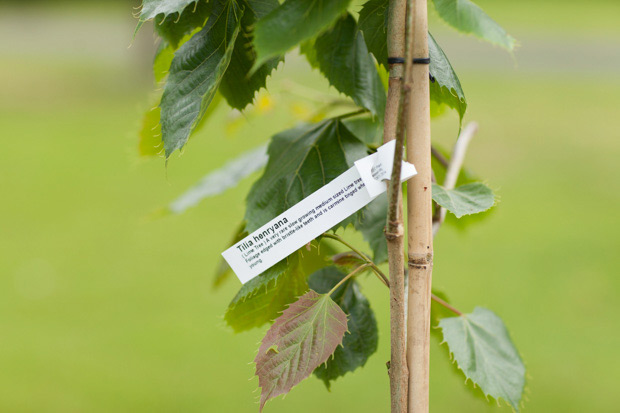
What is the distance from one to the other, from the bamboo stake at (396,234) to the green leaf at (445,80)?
4 centimetres

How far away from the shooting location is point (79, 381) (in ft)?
6.57

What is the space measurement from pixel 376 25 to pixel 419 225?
190 mm

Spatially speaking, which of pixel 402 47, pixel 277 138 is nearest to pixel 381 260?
pixel 277 138

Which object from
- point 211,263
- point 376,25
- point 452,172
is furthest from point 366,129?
point 211,263

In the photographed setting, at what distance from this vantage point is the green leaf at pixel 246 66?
0.55 metres

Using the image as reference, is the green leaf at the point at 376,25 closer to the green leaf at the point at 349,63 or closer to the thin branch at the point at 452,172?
the green leaf at the point at 349,63

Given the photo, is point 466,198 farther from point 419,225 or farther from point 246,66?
point 246,66

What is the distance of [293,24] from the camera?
43 cm

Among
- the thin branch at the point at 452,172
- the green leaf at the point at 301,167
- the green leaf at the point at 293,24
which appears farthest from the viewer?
the thin branch at the point at 452,172

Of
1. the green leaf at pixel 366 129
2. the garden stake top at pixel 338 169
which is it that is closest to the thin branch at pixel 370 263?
the garden stake top at pixel 338 169

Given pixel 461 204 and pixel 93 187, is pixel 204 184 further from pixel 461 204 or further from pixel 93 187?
pixel 93 187

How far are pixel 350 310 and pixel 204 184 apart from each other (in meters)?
0.40

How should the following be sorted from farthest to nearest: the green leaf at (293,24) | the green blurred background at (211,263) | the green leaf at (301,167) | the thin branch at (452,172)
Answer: the green blurred background at (211,263) < the thin branch at (452,172) < the green leaf at (301,167) < the green leaf at (293,24)

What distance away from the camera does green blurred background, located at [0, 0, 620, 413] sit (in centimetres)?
198
